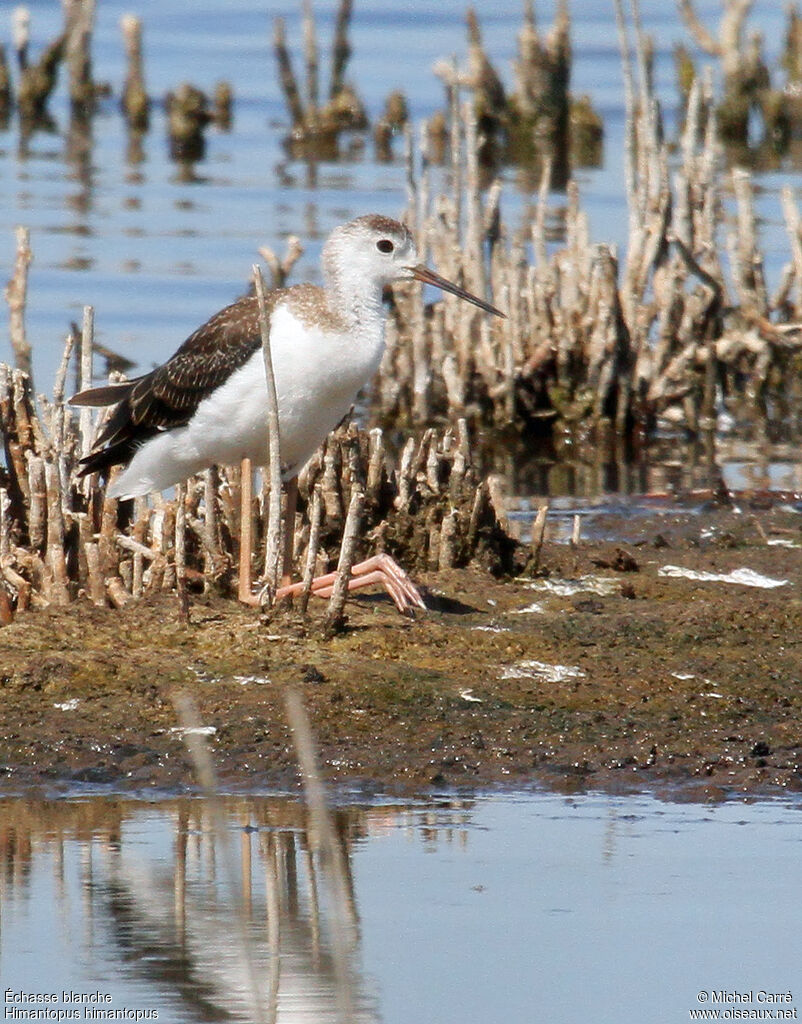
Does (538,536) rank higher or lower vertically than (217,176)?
lower

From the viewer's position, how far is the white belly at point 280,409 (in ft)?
21.7

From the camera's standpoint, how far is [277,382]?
6.61 meters

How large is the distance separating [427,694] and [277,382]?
127cm

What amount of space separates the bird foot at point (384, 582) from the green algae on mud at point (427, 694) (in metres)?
0.06

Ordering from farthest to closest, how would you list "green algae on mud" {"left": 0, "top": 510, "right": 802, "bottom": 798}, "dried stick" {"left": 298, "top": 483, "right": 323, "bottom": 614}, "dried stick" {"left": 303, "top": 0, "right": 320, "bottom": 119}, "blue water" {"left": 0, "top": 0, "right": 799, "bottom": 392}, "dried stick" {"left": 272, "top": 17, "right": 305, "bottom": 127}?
"dried stick" {"left": 272, "top": 17, "right": 305, "bottom": 127} → "dried stick" {"left": 303, "top": 0, "right": 320, "bottom": 119} → "blue water" {"left": 0, "top": 0, "right": 799, "bottom": 392} → "dried stick" {"left": 298, "top": 483, "right": 323, "bottom": 614} → "green algae on mud" {"left": 0, "top": 510, "right": 802, "bottom": 798}

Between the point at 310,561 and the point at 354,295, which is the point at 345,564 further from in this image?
the point at 354,295

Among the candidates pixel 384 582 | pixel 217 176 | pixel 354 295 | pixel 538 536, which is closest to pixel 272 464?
pixel 384 582

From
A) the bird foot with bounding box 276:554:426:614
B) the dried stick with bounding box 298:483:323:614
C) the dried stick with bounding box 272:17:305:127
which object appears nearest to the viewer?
the dried stick with bounding box 298:483:323:614

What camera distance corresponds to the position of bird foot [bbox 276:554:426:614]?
6.57m

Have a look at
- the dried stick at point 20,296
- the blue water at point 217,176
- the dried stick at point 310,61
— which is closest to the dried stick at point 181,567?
the dried stick at point 20,296

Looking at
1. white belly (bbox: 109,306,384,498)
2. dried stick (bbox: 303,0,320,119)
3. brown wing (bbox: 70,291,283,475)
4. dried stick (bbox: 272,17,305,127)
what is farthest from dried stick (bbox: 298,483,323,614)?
dried stick (bbox: 272,17,305,127)

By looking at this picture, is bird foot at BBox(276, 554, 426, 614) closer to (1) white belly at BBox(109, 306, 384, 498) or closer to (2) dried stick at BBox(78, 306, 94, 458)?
(1) white belly at BBox(109, 306, 384, 498)

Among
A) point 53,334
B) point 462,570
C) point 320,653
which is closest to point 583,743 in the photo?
point 320,653

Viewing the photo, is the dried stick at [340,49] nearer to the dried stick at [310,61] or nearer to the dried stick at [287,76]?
the dried stick at [310,61]
